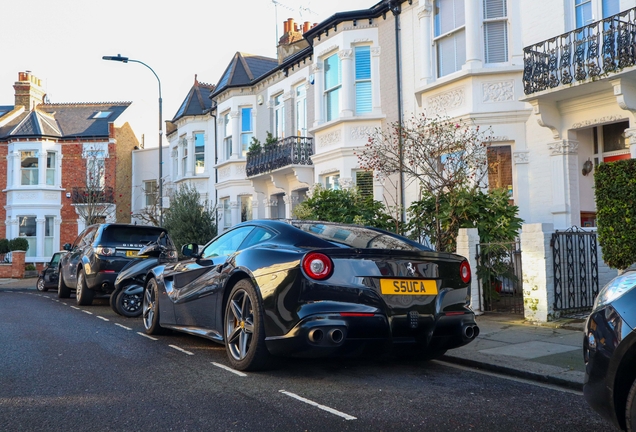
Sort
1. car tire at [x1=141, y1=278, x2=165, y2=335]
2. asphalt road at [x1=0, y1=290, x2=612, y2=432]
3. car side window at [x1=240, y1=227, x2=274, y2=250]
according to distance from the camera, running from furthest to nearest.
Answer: car tire at [x1=141, y1=278, x2=165, y2=335], car side window at [x1=240, y1=227, x2=274, y2=250], asphalt road at [x1=0, y1=290, x2=612, y2=432]

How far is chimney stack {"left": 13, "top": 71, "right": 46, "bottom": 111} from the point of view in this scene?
3922 centimetres

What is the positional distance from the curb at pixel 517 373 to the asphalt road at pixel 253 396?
0.61 ft

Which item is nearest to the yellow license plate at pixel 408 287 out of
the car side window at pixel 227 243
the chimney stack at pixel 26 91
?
the car side window at pixel 227 243

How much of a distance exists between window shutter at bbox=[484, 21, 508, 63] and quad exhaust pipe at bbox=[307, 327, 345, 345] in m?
10.6

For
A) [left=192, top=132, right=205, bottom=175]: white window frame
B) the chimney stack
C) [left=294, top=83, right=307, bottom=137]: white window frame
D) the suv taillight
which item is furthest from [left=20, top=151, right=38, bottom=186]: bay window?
the suv taillight

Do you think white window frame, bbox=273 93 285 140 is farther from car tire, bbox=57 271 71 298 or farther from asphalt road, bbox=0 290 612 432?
asphalt road, bbox=0 290 612 432

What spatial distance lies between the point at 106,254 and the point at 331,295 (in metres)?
8.28

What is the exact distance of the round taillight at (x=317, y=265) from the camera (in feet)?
17.5

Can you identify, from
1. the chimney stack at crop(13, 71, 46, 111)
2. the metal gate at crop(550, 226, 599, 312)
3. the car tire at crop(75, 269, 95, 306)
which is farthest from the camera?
the chimney stack at crop(13, 71, 46, 111)

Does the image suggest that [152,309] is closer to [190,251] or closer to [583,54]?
[190,251]

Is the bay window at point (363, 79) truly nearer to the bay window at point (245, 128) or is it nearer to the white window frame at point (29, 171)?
the bay window at point (245, 128)

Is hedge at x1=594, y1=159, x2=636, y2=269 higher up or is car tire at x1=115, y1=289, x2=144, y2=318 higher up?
hedge at x1=594, y1=159, x2=636, y2=269

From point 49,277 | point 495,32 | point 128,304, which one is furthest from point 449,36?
point 49,277

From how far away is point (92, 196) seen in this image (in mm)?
33469
